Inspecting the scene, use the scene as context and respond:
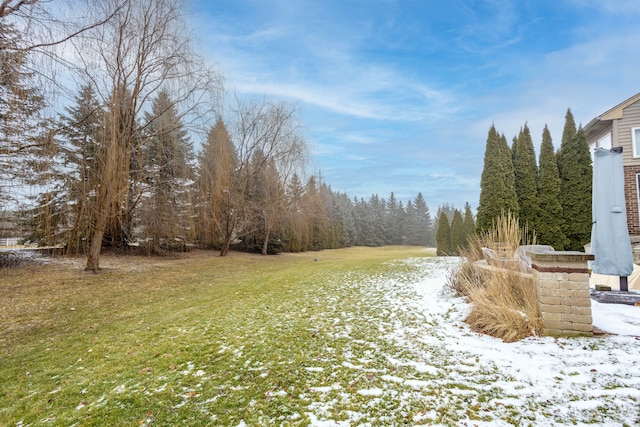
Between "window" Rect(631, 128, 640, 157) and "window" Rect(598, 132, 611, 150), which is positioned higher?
"window" Rect(598, 132, 611, 150)

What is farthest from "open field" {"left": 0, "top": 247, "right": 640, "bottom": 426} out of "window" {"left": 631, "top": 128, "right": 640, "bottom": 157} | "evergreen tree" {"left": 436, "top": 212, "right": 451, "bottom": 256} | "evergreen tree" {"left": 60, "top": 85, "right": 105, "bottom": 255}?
"evergreen tree" {"left": 436, "top": 212, "right": 451, "bottom": 256}

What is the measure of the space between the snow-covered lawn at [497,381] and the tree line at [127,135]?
6.38 metres

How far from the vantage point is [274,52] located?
1037 centimetres

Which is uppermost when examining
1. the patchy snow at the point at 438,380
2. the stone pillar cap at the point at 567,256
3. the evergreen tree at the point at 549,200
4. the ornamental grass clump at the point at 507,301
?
the evergreen tree at the point at 549,200

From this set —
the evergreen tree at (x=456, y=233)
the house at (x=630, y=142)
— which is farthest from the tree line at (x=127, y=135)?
the house at (x=630, y=142)

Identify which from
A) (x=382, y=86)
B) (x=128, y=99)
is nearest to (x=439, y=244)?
(x=382, y=86)

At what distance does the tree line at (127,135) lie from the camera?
4.94 metres

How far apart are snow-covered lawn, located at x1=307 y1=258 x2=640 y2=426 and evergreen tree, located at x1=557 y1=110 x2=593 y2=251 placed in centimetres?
1111

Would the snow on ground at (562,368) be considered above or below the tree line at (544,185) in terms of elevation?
below

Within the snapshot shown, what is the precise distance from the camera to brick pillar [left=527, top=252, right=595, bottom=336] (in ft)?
9.78

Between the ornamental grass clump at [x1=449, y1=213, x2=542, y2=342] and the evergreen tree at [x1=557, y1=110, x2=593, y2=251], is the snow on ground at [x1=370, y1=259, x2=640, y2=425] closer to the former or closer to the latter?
the ornamental grass clump at [x1=449, y1=213, x2=542, y2=342]

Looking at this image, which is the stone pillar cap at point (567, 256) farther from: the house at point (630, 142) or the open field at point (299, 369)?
the house at point (630, 142)

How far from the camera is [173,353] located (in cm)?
322

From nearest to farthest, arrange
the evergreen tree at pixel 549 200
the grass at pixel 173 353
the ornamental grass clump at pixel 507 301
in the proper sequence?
1. the grass at pixel 173 353
2. the ornamental grass clump at pixel 507 301
3. the evergreen tree at pixel 549 200
